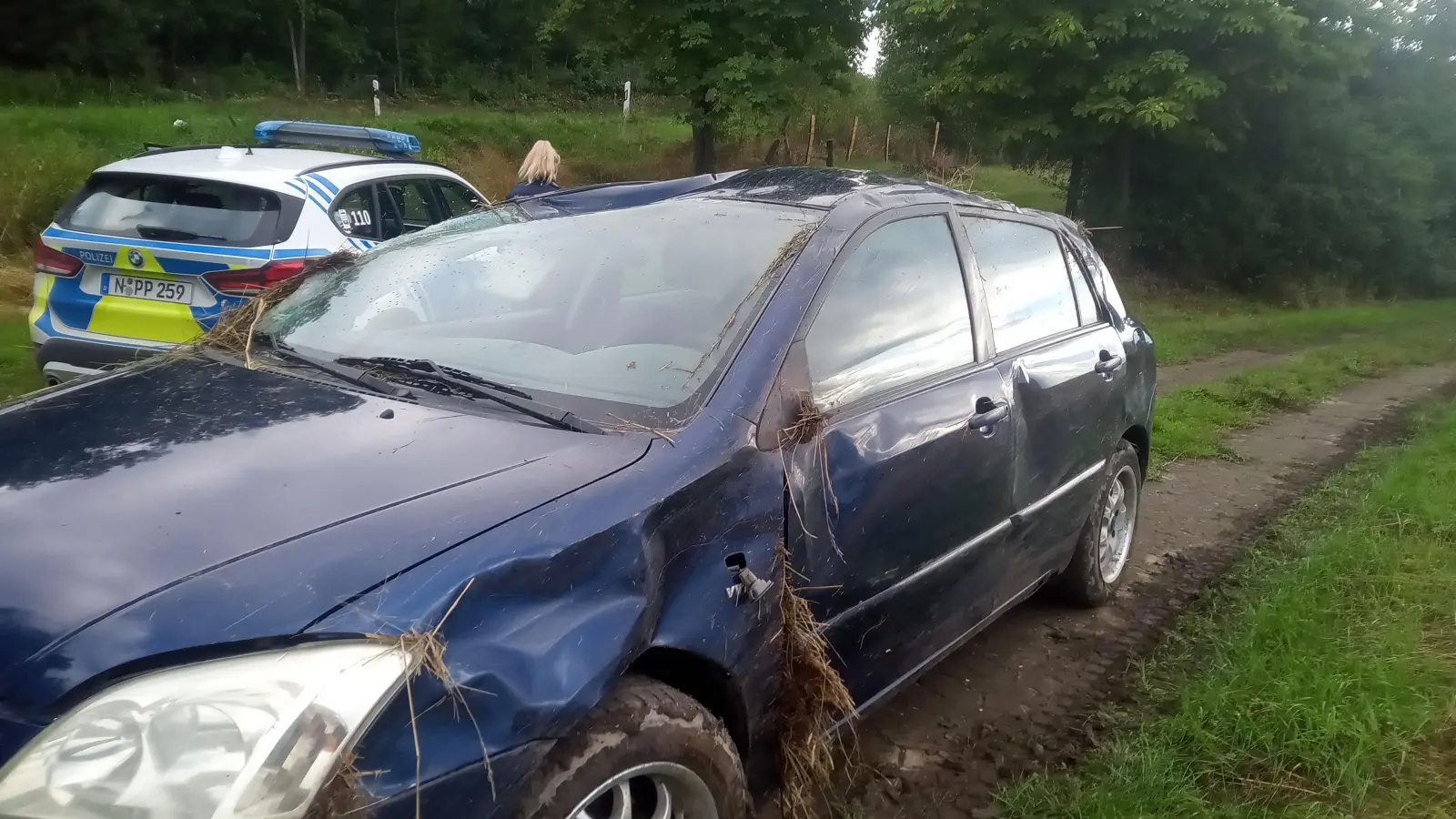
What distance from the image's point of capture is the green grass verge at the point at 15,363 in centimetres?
662

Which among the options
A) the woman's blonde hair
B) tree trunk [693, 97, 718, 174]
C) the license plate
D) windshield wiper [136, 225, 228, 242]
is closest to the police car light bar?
the woman's blonde hair

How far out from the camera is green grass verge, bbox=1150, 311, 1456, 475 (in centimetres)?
780

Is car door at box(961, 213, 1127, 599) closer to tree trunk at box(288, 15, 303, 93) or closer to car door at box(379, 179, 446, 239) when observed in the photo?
car door at box(379, 179, 446, 239)

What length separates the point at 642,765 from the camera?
204 cm

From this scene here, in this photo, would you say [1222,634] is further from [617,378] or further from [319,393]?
[319,393]

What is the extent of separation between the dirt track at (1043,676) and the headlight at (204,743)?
71.8 inches

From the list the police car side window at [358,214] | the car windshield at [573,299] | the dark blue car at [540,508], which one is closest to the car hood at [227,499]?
the dark blue car at [540,508]

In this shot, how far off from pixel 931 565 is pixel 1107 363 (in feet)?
5.42

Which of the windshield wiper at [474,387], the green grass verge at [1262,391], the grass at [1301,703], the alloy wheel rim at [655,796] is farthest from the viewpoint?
the green grass verge at [1262,391]

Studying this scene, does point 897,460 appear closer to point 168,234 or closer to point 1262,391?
point 168,234

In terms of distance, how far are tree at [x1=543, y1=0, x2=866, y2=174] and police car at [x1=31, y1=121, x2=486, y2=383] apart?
12.1 metres

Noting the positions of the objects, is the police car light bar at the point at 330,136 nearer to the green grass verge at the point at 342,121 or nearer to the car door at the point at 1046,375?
the green grass verge at the point at 342,121

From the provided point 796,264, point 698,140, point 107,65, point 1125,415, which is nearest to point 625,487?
point 796,264

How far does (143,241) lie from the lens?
18.5ft
